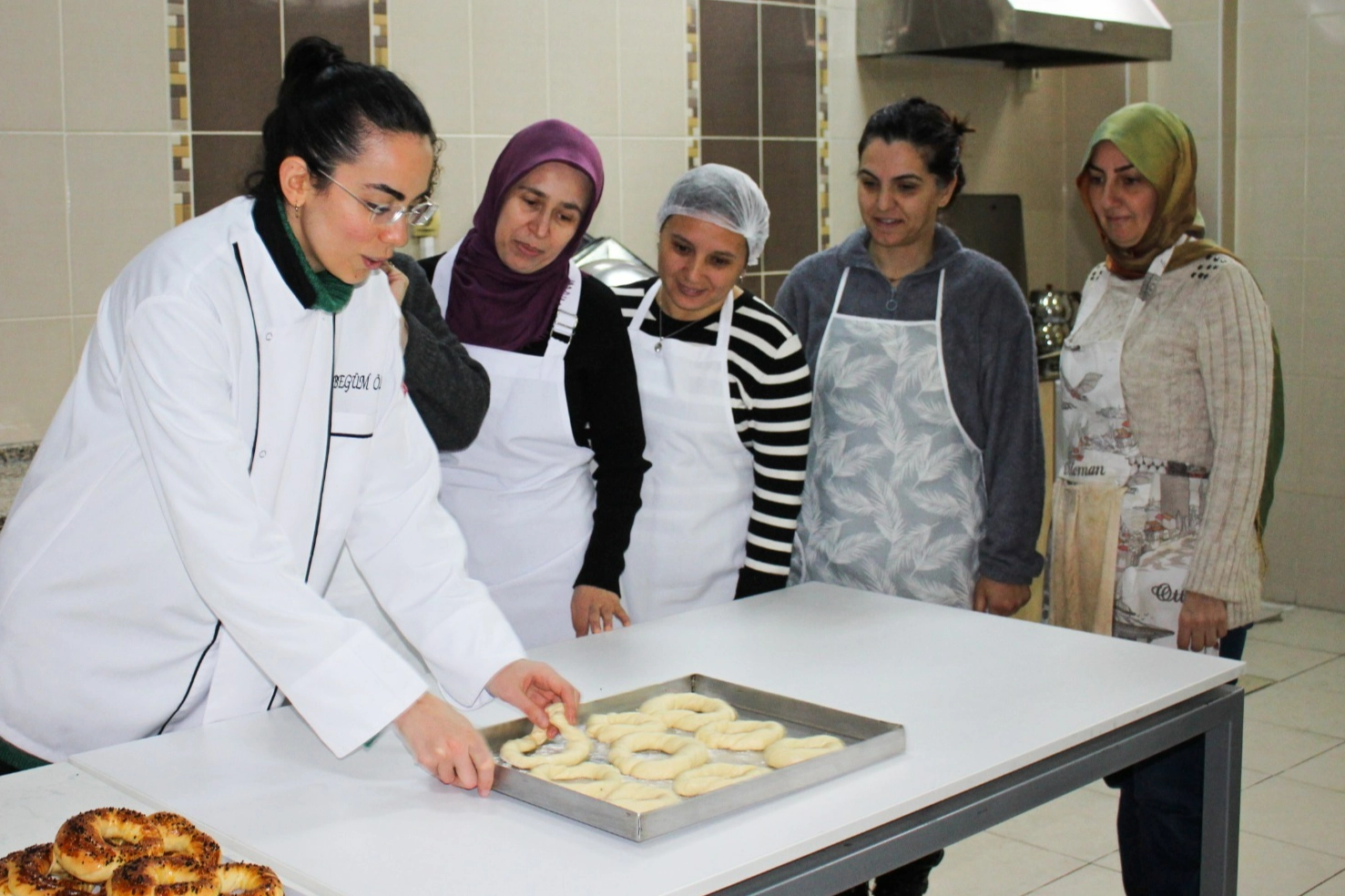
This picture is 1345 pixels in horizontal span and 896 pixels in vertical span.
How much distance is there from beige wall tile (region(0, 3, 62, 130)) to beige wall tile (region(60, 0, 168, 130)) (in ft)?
0.07

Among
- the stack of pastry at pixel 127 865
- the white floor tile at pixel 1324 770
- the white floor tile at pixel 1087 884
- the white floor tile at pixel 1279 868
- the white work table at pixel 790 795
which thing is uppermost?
the stack of pastry at pixel 127 865

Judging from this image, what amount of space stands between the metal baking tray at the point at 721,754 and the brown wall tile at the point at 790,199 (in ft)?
→ 7.32

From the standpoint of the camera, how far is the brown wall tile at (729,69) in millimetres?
3500

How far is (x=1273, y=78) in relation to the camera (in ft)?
14.6

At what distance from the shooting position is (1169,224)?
7.61 feet

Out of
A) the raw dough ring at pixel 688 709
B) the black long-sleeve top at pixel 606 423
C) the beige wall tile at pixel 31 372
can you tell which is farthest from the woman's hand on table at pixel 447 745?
the beige wall tile at pixel 31 372

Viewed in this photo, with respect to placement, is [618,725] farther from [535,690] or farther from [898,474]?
[898,474]

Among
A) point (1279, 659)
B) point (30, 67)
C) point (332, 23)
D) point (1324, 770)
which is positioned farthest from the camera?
point (1279, 659)

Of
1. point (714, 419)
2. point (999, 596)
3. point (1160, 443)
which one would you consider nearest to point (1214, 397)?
point (1160, 443)

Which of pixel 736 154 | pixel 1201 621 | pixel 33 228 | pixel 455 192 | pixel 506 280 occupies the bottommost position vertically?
pixel 1201 621

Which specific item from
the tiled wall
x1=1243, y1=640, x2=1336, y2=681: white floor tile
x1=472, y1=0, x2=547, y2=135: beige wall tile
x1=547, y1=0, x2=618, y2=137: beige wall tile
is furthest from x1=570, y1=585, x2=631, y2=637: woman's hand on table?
the tiled wall

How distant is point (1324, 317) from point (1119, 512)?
2.55m

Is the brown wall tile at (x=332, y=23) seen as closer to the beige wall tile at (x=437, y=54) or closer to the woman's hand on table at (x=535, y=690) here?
the beige wall tile at (x=437, y=54)

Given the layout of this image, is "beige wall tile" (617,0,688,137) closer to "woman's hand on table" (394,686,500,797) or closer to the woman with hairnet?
the woman with hairnet
